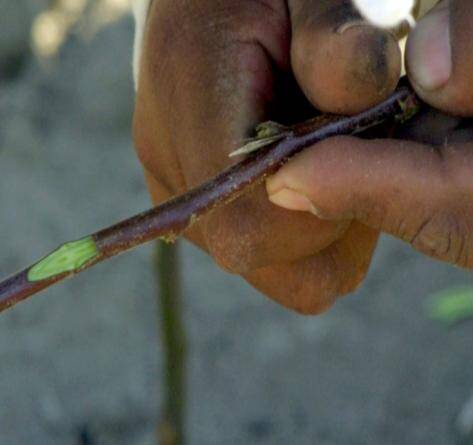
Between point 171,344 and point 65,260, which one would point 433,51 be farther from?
point 171,344

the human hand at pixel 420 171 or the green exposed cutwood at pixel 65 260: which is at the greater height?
the green exposed cutwood at pixel 65 260

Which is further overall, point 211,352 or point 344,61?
point 211,352

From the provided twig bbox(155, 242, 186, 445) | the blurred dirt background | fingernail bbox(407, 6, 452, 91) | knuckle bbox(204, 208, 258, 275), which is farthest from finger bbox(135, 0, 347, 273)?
the blurred dirt background

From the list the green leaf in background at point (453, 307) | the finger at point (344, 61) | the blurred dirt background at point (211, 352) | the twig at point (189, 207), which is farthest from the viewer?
the green leaf in background at point (453, 307)

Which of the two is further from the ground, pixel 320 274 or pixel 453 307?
pixel 320 274

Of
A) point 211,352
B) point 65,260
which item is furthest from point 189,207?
point 211,352

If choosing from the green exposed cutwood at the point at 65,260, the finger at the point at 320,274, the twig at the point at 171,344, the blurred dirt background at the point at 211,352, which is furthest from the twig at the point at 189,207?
the blurred dirt background at the point at 211,352

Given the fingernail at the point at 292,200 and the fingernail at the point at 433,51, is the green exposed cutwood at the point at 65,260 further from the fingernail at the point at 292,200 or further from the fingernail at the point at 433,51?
the fingernail at the point at 433,51

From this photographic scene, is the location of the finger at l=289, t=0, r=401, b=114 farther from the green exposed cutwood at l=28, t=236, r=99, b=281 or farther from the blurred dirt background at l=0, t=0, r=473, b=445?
the blurred dirt background at l=0, t=0, r=473, b=445
